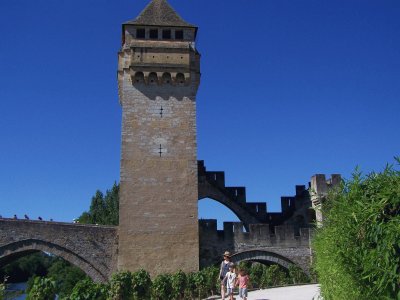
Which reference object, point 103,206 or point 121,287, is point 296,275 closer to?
point 121,287

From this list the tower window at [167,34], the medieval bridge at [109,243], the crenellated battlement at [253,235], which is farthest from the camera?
the tower window at [167,34]

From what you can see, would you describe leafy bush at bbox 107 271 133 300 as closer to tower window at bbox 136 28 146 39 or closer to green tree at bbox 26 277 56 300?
green tree at bbox 26 277 56 300

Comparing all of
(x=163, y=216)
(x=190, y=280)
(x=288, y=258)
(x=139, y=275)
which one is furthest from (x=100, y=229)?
(x=288, y=258)

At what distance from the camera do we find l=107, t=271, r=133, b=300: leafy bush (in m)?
14.1

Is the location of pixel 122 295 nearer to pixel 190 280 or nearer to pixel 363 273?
pixel 190 280

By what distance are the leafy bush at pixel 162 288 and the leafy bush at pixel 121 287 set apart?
204cm

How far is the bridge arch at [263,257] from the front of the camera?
23.6 m

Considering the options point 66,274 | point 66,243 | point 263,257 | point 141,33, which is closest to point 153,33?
point 141,33

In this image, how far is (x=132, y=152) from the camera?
73.3 ft

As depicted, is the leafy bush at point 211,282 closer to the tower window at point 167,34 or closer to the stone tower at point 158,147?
the stone tower at point 158,147

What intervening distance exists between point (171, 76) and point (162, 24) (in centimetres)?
286

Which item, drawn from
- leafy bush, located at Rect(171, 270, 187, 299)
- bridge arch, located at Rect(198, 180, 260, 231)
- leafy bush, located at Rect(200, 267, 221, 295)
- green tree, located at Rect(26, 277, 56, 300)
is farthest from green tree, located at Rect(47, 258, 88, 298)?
green tree, located at Rect(26, 277, 56, 300)

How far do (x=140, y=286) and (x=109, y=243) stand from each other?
24.3ft

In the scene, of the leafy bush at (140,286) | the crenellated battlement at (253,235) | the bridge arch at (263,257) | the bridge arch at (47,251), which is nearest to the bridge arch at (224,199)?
the crenellated battlement at (253,235)
